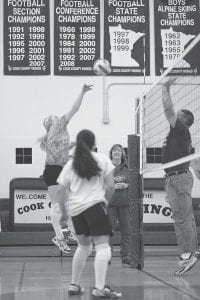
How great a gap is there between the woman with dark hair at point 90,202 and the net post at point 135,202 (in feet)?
9.20

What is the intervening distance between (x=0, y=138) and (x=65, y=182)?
905 centimetres

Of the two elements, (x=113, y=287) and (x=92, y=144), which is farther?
(x=113, y=287)

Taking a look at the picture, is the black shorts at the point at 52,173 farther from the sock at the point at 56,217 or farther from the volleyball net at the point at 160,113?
the volleyball net at the point at 160,113

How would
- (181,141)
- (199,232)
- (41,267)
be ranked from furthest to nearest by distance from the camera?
1. (199,232)
2. (41,267)
3. (181,141)

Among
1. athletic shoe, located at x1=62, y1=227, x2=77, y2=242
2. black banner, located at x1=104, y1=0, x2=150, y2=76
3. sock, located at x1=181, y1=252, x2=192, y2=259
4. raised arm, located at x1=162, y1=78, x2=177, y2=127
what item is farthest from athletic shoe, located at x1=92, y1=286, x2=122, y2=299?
black banner, located at x1=104, y1=0, x2=150, y2=76

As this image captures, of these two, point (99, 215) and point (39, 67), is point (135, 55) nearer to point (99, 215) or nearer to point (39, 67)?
point (39, 67)

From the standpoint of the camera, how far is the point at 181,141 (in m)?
8.91

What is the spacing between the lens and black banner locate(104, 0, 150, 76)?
16141mm

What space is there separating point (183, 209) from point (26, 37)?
8.37m

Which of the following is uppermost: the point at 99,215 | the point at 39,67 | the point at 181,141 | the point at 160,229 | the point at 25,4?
the point at 25,4

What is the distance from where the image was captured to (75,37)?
16.2 meters

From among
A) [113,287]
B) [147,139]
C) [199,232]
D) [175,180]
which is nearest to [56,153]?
[147,139]

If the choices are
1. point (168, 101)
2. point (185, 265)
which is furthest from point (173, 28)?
point (185, 265)

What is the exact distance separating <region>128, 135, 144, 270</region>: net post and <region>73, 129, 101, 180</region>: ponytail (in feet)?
9.78
